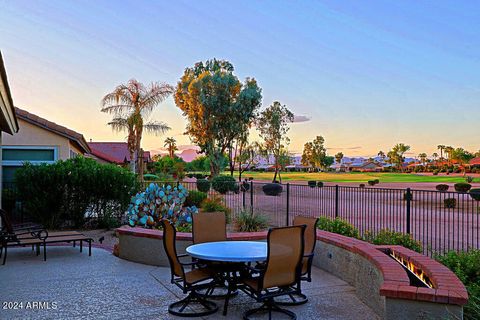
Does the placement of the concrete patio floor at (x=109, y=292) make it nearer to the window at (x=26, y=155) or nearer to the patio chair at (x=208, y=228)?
the patio chair at (x=208, y=228)

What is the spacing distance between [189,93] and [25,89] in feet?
71.0

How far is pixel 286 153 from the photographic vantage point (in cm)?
4909

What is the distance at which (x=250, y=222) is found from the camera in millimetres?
11352

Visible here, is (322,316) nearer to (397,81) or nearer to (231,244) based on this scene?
(231,244)

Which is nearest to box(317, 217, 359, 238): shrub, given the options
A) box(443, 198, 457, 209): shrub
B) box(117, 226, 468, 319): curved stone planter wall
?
box(117, 226, 468, 319): curved stone planter wall

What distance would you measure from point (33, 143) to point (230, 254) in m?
12.5

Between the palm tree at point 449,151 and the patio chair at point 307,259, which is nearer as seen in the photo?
the patio chair at point 307,259

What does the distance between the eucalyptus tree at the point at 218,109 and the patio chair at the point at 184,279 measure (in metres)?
31.3

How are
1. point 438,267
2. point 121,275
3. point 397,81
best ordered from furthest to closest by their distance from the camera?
point 397,81 < point 121,275 < point 438,267

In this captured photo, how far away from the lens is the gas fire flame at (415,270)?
4680 millimetres

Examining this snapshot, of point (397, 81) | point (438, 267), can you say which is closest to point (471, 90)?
point (397, 81)

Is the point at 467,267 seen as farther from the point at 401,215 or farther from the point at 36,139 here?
the point at 401,215

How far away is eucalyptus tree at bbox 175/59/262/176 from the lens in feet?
119

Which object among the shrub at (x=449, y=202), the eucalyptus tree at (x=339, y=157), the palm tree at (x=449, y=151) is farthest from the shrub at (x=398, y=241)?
the eucalyptus tree at (x=339, y=157)
